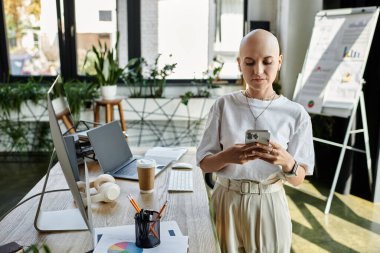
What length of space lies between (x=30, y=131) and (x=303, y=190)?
3.12 meters

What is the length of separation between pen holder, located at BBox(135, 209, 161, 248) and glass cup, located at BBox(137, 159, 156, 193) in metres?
0.43

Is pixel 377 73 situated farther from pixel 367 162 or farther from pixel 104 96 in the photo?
pixel 104 96

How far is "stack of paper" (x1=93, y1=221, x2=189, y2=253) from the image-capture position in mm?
1081

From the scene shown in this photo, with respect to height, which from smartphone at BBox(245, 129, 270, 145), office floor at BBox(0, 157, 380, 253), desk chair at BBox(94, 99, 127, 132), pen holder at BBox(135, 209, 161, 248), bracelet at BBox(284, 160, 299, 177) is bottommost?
office floor at BBox(0, 157, 380, 253)

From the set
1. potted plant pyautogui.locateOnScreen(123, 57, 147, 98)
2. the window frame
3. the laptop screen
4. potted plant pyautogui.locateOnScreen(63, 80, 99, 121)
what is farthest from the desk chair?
the laptop screen

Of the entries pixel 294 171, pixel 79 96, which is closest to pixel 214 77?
pixel 79 96

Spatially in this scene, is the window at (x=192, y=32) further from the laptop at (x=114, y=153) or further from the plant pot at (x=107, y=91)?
the laptop at (x=114, y=153)

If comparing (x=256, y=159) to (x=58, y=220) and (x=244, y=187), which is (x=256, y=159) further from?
(x=58, y=220)

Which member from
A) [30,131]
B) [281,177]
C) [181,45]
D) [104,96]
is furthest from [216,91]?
[281,177]

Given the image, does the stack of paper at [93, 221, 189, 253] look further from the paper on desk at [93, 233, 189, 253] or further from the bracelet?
the bracelet

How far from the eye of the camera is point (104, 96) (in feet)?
13.0

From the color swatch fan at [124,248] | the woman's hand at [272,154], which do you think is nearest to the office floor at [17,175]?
the color swatch fan at [124,248]

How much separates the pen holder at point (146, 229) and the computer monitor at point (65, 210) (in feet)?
0.46

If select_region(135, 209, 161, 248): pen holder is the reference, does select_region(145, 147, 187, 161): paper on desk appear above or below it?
below
